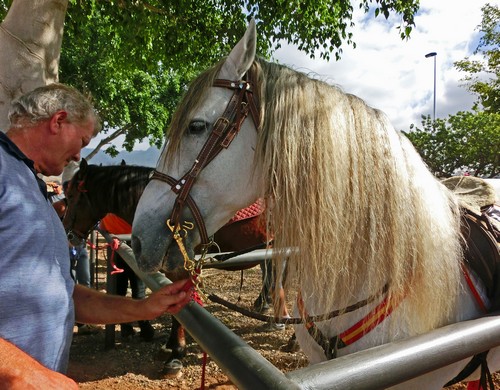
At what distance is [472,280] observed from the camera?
1.46m

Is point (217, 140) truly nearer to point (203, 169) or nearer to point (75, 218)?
point (203, 169)

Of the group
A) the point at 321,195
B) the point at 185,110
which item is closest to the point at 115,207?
the point at 185,110

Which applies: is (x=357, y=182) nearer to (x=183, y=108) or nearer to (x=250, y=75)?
(x=250, y=75)

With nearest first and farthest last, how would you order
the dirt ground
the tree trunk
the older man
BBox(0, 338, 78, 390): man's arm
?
BBox(0, 338, 78, 390): man's arm < the older man < the tree trunk < the dirt ground

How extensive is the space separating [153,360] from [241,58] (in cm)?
345

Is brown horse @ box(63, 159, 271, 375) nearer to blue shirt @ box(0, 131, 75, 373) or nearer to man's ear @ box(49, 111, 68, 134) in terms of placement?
man's ear @ box(49, 111, 68, 134)

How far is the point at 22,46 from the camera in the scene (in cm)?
287

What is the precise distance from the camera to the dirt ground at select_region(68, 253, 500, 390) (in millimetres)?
3316

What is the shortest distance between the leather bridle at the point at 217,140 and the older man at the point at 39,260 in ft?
0.90

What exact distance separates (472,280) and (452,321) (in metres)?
0.20

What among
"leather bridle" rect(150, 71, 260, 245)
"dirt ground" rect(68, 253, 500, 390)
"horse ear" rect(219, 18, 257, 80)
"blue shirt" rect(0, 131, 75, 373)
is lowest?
"dirt ground" rect(68, 253, 500, 390)

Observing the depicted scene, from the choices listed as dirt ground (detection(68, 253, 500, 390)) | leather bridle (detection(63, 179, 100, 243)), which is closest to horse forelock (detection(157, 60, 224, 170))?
dirt ground (detection(68, 253, 500, 390))

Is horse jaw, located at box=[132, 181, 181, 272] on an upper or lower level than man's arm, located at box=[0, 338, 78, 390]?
upper

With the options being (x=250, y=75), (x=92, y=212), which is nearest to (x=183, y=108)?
(x=250, y=75)
